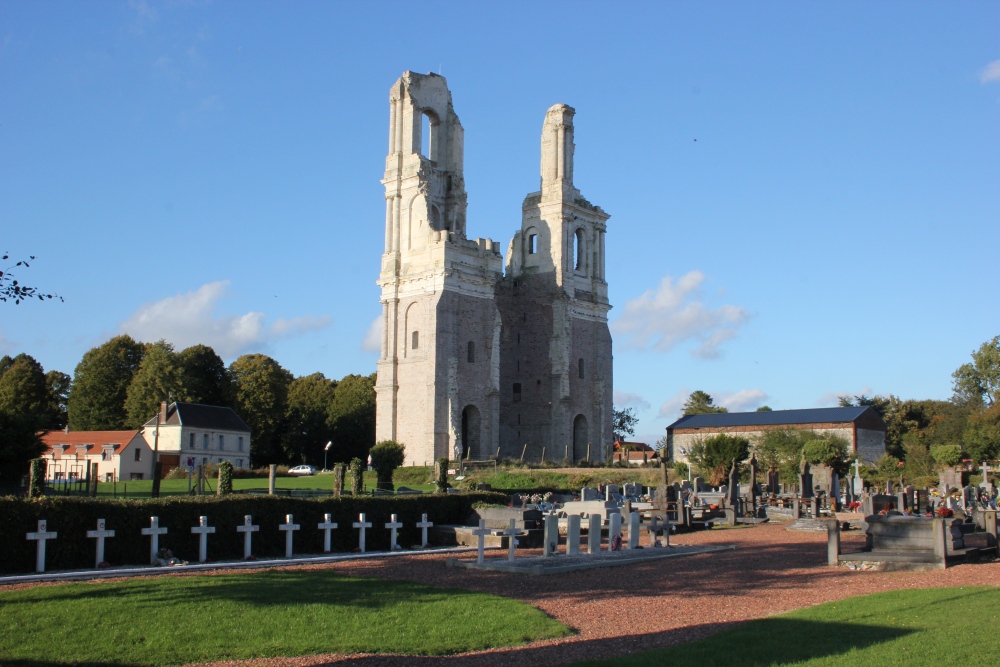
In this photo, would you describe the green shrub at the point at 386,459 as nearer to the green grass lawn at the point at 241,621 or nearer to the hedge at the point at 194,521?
the hedge at the point at 194,521

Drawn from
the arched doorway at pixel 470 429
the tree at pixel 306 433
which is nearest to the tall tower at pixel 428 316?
the arched doorway at pixel 470 429

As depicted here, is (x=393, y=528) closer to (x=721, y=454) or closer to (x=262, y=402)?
(x=721, y=454)

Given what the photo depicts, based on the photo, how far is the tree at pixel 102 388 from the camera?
74.8m

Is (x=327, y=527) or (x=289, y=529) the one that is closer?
(x=289, y=529)

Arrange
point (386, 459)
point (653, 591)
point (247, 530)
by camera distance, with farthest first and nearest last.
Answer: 1. point (386, 459)
2. point (247, 530)
3. point (653, 591)

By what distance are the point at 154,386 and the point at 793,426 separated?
44759 millimetres

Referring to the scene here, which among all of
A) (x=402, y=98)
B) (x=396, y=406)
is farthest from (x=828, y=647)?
(x=402, y=98)

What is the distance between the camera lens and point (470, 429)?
5734 cm

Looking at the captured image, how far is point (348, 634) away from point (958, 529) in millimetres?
12594

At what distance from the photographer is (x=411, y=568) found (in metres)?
17.0

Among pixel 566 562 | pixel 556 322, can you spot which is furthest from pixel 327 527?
pixel 556 322

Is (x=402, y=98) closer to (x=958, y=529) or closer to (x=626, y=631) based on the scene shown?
(x=958, y=529)

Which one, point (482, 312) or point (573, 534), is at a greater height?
point (482, 312)

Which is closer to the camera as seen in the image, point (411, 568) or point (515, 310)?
point (411, 568)
